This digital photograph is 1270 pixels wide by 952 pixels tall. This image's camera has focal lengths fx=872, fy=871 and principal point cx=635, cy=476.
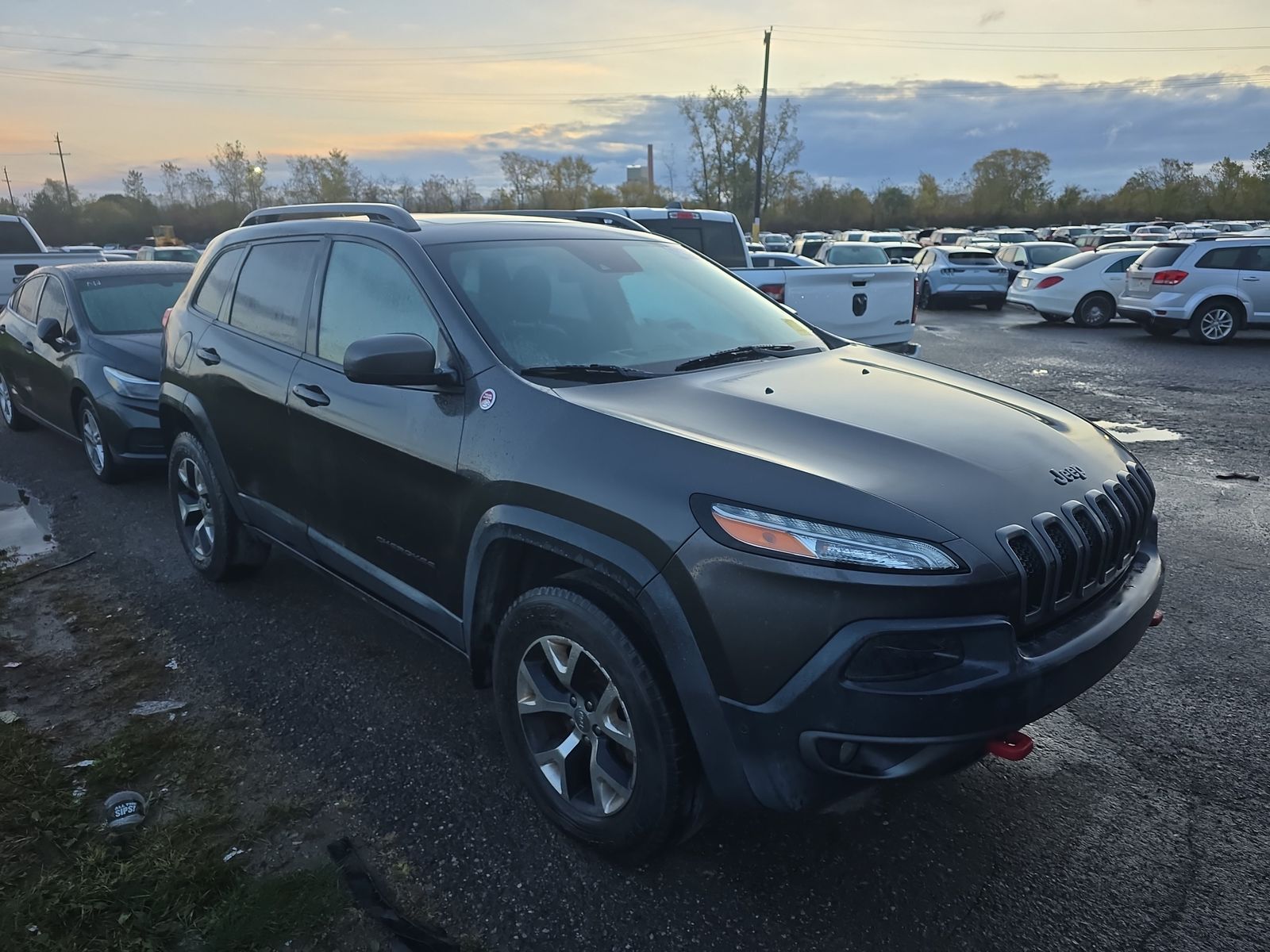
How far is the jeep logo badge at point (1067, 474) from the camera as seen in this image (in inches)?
96.3

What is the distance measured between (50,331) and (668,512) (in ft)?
22.0

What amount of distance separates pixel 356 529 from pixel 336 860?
1.24 m

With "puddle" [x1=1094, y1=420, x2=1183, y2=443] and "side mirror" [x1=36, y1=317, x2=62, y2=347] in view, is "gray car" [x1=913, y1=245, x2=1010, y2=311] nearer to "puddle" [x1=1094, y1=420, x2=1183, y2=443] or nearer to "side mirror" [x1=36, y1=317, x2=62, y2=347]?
"puddle" [x1=1094, y1=420, x2=1183, y2=443]

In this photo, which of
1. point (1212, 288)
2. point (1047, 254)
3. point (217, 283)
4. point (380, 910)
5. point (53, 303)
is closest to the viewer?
point (380, 910)

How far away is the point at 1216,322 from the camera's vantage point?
14227 mm

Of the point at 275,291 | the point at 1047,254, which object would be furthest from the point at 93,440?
the point at 1047,254

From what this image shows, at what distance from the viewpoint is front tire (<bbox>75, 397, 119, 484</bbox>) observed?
21.5 ft

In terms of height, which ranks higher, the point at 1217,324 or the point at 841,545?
the point at 841,545

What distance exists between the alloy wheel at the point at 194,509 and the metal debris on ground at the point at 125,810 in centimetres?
188

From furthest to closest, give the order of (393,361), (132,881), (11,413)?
(11,413) → (393,361) → (132,881)

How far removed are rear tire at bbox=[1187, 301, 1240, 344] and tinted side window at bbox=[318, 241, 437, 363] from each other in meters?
14.9

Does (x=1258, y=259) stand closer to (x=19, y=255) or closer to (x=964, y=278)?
(x=964, y=278)

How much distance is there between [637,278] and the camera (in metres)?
3.62

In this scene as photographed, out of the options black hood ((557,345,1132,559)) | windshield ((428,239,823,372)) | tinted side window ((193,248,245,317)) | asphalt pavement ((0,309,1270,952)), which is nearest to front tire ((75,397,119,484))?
asphalt pavement ((0,309,1270,952))
